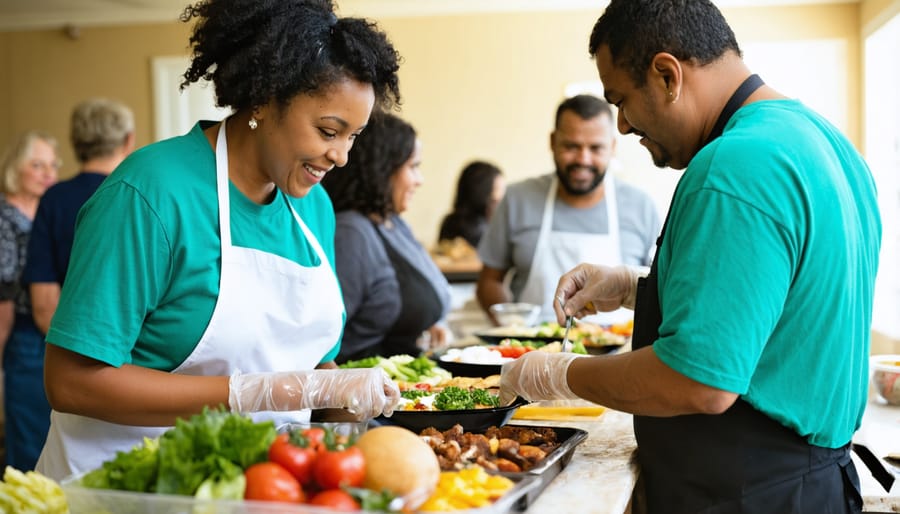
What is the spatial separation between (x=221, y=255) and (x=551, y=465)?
770 millimetres

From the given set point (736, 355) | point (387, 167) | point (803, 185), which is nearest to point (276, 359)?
point (736, 355)

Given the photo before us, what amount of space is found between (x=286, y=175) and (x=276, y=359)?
15.6 inches

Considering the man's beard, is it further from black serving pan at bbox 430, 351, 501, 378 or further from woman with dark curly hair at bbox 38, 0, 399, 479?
woman with dark curly hair at bbox 38, 0, 399, 479

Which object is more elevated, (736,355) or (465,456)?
(736,355)

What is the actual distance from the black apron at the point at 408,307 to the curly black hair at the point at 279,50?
1504 millimetres

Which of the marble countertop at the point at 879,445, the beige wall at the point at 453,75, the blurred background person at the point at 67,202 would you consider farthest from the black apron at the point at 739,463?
the beige wall at the point at 453,75

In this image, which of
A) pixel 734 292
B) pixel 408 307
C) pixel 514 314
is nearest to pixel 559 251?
pixel 514 314

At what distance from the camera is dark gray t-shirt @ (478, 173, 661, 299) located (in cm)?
388

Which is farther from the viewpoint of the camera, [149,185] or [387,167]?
[387,167]

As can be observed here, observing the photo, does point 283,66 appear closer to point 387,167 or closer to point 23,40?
point 387,167

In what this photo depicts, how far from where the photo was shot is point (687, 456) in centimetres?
163

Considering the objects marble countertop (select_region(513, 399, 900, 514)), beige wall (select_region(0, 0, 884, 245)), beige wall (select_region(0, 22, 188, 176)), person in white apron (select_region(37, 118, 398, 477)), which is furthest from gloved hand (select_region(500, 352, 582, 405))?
beige wall (select_region(0, 22, 188, 176))

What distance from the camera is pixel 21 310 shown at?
403 cm

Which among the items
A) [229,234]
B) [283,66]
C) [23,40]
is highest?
[23,40]
